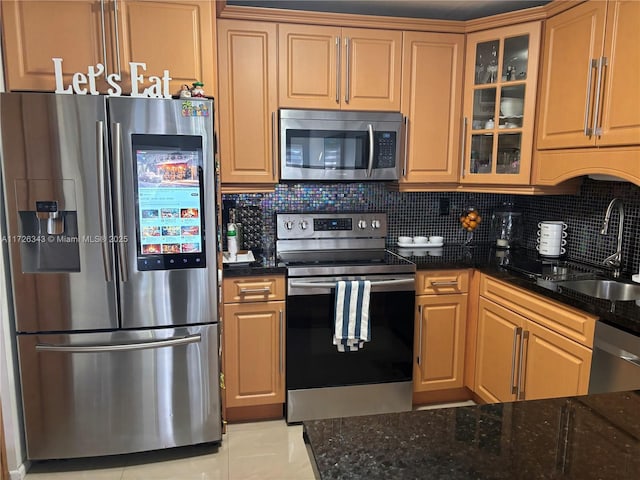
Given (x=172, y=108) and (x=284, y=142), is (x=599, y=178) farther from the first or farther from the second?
(x=172, y=108)

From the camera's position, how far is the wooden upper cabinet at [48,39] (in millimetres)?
2057

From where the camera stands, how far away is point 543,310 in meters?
2.20

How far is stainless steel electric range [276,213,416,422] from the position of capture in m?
2.56

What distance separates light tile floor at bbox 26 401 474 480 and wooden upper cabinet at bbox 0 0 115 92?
1.80 meters

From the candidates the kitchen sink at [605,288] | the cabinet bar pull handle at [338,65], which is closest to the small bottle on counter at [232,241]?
the cabinet bar pull handle at [338,65]

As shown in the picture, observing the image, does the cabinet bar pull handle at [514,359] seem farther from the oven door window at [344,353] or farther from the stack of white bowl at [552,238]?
the stack of white bowl at [552,238]

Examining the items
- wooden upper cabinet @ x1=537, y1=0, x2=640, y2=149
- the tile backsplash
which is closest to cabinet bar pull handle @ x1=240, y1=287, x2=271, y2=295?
the tile backsplash

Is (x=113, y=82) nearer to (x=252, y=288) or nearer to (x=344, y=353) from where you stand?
(x=252, y=288)

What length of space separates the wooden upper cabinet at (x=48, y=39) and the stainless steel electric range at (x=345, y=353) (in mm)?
1408

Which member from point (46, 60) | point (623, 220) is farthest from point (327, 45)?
point (623, 220)

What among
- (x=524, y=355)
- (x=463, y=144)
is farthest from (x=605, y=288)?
(x=463, y=144)

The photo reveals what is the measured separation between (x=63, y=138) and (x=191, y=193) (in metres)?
0.58

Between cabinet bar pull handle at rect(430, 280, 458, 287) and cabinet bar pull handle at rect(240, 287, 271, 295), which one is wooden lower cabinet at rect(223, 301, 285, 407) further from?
cabinet bar pull handle at rect(430, 280, 458, 287)

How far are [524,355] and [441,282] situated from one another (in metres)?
0.60
